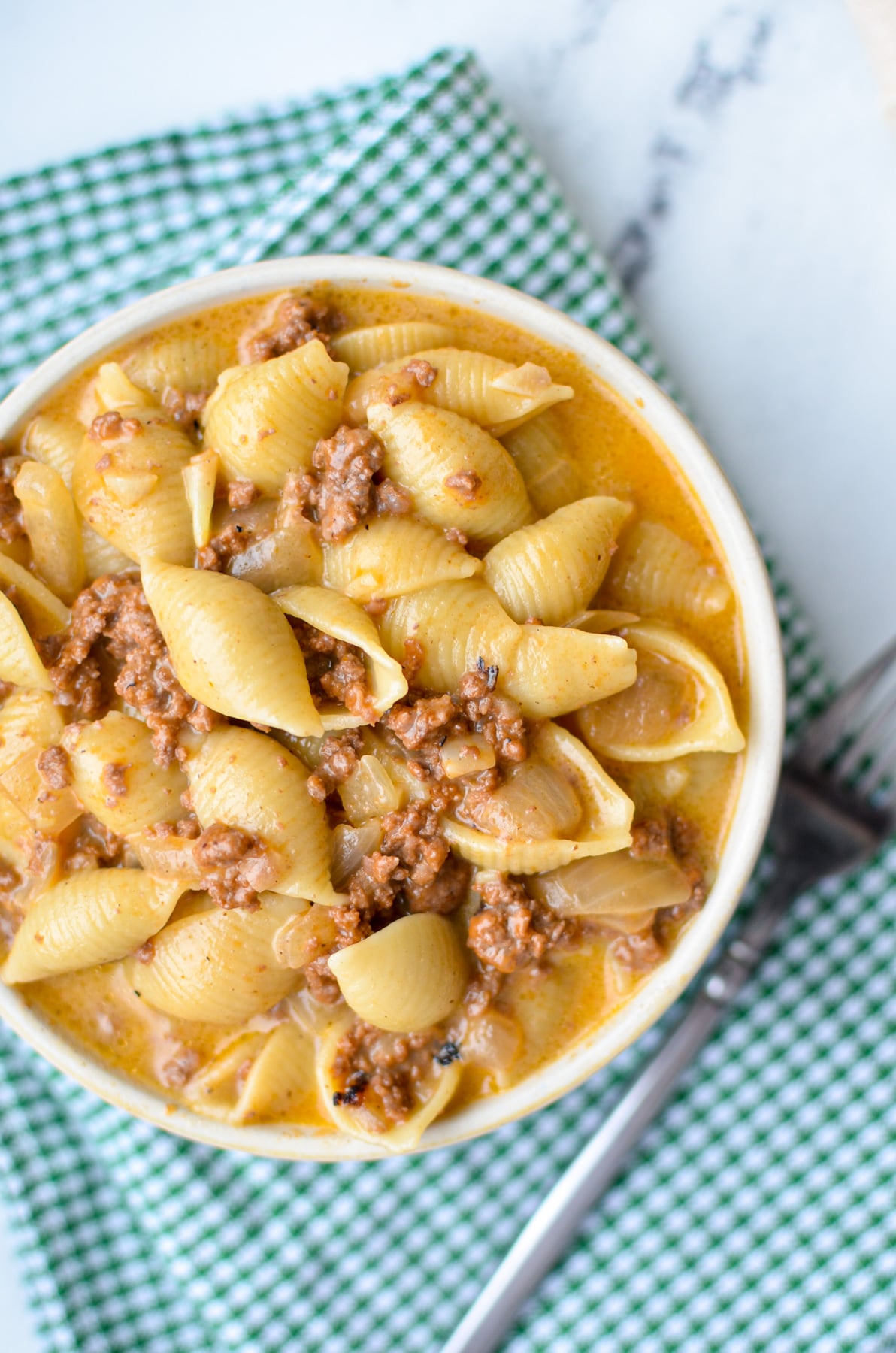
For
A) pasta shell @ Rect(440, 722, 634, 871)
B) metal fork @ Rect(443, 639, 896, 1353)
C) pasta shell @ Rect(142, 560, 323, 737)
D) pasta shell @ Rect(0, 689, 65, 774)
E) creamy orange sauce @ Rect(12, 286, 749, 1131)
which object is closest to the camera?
pasta shell @ Rect(142, 560, 323, 737)

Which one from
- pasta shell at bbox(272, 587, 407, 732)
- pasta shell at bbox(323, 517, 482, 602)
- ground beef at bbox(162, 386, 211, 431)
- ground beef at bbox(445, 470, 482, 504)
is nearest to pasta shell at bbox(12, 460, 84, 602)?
ground beef at bbox(162, 386, 211, 431)

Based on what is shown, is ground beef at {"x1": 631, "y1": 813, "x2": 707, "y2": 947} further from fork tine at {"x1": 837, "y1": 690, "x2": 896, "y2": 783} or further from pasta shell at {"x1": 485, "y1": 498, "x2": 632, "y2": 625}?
fork tine at {"x1": 837, "y1": 690, "x2": 896, "y2": 783}

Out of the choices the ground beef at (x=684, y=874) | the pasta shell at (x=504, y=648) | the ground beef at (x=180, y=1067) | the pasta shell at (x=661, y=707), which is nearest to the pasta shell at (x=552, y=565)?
the pasta shell at (x=504, y=648)

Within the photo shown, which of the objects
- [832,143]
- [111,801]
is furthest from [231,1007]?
[832,143]

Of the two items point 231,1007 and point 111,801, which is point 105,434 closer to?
point 111,801

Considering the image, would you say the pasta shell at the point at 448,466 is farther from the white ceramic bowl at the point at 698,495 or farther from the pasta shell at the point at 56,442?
the pasta shell at the point at 56,442

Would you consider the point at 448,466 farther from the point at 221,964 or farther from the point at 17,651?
the point at 221,964

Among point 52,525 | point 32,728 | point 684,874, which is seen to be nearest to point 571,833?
point 684,874
